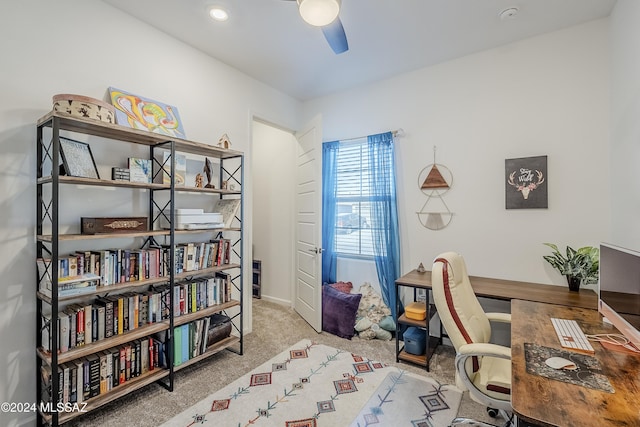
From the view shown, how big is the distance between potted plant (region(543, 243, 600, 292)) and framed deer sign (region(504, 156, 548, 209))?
0.43m

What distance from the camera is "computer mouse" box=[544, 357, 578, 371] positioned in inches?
44.1

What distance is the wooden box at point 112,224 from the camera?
6.31 ft

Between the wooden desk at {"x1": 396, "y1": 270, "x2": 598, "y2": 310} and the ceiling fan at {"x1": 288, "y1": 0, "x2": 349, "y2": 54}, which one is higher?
the ceiling fan at {"x1": 288, "y1": 0, "x2": 349, "y2": 54}

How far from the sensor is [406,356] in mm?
2613

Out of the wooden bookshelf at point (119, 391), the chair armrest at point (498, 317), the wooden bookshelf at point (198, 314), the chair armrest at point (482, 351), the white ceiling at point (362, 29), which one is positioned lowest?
the wooden bookshelf at point (119, 391)

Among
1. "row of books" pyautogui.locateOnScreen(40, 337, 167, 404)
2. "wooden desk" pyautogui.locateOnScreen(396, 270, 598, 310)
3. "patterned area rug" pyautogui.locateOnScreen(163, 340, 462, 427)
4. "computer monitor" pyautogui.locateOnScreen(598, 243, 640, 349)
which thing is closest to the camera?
"computer monitor" pyautogui.locateOnScreen(598, 243, 640, 349)

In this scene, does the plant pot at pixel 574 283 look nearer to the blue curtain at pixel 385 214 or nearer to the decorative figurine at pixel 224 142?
the blue curtain at pixel 385 214

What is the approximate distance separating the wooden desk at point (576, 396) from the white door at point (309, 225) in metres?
2.11

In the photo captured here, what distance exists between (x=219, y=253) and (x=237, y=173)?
2.89ft

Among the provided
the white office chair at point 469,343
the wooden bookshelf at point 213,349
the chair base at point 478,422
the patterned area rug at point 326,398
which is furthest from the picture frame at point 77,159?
the chair base at point 478,422

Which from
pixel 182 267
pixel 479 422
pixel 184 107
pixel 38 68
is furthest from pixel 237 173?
pixel 479 422

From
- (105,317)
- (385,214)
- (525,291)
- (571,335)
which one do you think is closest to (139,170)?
(105,317)

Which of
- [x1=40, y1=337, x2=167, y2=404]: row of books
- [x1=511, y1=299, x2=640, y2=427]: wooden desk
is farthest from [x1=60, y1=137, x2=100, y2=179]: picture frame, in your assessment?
[x1=511, y1=299, x2=640, y2=427]: wooden desk

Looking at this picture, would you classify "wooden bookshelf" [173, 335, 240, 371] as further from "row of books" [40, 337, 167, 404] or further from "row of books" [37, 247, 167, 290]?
"row of books" [37, 247, 167, 290]
